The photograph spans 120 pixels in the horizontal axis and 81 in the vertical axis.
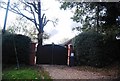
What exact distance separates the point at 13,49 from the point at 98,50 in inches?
232

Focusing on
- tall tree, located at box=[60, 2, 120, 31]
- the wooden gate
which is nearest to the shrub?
the wooden gate

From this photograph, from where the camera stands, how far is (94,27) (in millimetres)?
19469

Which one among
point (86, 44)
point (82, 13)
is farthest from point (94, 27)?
point (86, 44)

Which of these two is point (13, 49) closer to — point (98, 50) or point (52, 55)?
point (52, 55)

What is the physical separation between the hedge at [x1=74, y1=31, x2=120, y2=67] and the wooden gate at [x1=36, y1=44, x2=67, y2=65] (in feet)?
11.5

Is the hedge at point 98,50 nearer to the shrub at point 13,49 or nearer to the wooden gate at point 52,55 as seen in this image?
the wooden gate at point 52,55

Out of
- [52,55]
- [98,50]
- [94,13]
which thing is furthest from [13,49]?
[94,13]

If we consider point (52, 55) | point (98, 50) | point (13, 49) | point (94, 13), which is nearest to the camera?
point (13, 49)

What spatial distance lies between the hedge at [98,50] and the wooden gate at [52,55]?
3.52 m

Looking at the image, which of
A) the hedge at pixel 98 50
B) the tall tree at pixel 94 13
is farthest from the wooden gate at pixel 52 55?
the hedge at pixel 98 50

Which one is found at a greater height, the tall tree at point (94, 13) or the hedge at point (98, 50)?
the tall tree at point (94, 13)

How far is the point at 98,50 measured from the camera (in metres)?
16.4

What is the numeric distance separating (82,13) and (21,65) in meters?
6.83

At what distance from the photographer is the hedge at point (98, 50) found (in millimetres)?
16359
